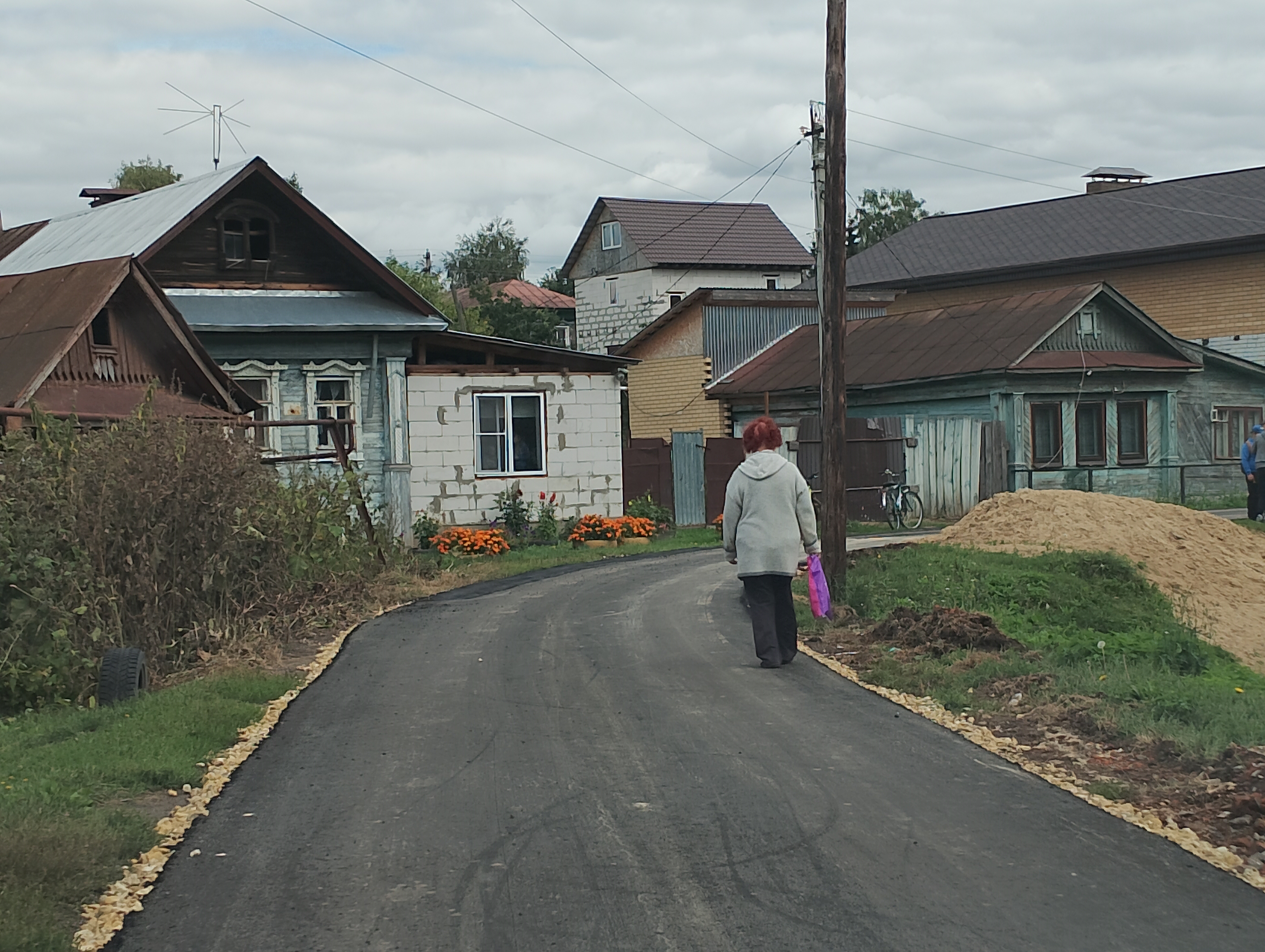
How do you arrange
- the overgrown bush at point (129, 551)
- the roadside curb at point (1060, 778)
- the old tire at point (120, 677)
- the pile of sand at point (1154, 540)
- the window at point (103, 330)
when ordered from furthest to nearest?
the pile of sand at point (1154, 540) → the window at point (103, 330) → the overgrown bush at point (129, 551) → the old tire at point (120, 677) → the roadside curb at point (1060, 778)

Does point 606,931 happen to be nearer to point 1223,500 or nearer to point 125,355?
point 125,355

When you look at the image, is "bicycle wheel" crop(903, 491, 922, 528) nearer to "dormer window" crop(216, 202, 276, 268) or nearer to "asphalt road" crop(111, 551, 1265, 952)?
"dormer window" crop(216, 202, 276, 268)

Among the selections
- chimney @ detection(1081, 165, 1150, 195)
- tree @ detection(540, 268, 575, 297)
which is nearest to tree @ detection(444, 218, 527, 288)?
tree @ detection(540, 268, 575, 297)

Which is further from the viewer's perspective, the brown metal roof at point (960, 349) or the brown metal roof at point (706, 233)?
the brown metal roof at point (706, 233)

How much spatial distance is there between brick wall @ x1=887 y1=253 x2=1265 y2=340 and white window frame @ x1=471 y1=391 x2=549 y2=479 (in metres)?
20.9

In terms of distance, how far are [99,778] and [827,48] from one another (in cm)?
1069

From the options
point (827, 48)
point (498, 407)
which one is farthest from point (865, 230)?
point (827, 48)

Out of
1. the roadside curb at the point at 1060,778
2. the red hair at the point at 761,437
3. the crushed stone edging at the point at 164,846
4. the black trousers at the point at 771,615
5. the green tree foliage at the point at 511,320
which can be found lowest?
the roadside curb at the point at 1060,778

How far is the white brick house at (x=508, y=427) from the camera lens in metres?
25.2

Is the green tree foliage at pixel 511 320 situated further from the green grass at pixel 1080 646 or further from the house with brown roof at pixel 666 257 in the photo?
the green grass at pixel 1080 646

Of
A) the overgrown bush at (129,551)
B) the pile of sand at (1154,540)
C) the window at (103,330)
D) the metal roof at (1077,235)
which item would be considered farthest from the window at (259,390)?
the metal roof at (1077,235)

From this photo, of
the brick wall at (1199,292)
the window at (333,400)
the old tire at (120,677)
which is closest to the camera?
the old tire at (120,677)

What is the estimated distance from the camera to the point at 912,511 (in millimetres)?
28031

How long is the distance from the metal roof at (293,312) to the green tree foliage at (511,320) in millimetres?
31907
